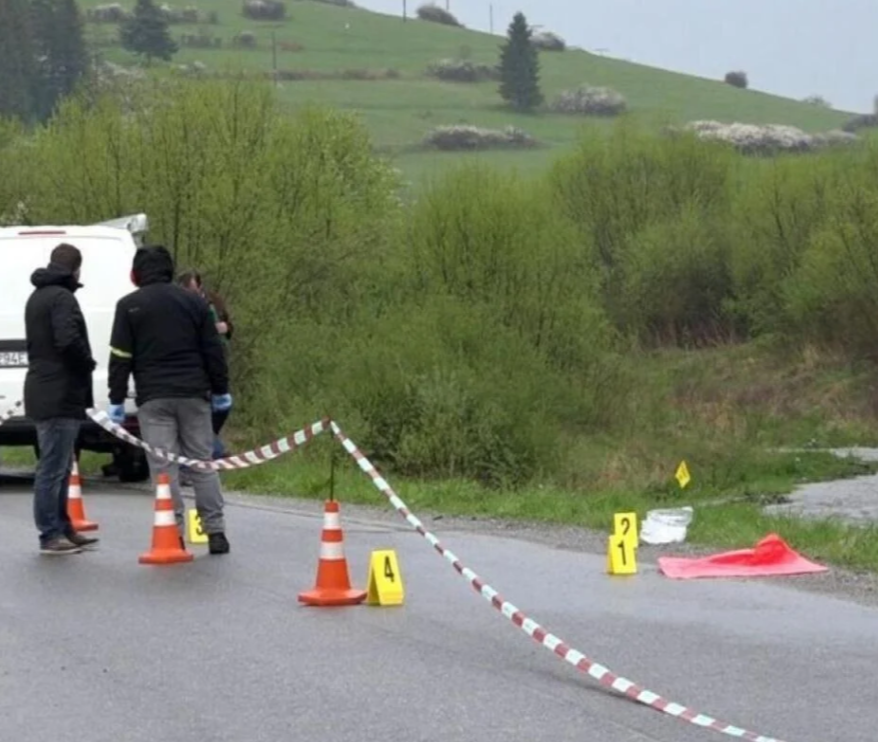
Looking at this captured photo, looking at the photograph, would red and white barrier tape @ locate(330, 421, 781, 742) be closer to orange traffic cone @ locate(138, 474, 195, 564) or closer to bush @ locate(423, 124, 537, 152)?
orange traffic cone @ locate(138, 474, 195, 564)

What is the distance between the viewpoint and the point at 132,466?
21.2 metres

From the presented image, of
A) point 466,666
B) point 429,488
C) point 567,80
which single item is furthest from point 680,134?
point 567,80

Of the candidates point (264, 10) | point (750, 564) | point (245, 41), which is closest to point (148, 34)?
point (245, 41)

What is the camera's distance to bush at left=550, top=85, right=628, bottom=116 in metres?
156

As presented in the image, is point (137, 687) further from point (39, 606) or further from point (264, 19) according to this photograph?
point (264, 19)

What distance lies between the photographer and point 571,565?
13.8 metres

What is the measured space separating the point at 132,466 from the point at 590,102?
14039cm

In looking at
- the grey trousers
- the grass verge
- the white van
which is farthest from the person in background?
the grey trousers

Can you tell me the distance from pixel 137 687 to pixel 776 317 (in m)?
53.9

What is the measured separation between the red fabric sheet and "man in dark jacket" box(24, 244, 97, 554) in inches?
158

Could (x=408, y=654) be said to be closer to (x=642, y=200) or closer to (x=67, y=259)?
(x=67, y=259)

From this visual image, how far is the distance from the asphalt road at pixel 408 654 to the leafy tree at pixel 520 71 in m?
147

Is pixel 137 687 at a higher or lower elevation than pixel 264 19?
lower

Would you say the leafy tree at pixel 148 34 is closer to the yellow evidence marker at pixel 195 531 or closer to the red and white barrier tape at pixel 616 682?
the yellow evidence marker at pixel 195 531
